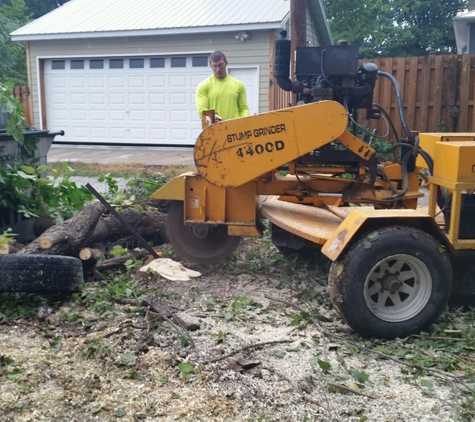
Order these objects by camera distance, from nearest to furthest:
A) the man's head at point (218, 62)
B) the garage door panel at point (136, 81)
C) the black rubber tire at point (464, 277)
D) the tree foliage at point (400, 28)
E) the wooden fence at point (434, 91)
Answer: the black rubber tire at point (464, 277) → the man's head at point (218, 62) → the wooden fence at point (434, 91) → the garage door panel at point (136, 81) → the tree foliage at point (400, 28)

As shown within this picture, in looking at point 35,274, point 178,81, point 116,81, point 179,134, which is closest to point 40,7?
point 116,81

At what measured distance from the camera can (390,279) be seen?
4.66 metres

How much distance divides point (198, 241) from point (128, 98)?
43.5 feet

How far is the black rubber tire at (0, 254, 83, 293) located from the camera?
16.2 ft

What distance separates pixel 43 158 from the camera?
8141 millimetres

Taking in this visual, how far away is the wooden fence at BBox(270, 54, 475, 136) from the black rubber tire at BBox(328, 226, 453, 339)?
30.6ft

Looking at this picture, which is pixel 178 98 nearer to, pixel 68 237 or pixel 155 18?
pixel 155 18

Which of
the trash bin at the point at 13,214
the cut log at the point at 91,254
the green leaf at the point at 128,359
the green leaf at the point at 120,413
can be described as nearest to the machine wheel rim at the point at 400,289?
the green leaf at the point at 128,359

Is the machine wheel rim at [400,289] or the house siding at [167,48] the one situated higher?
the house siding at [167,48]

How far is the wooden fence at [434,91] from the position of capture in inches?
541

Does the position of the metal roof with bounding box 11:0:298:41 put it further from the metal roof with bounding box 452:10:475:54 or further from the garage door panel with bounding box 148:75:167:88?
the metal roof with bounding box 452:10:475:54

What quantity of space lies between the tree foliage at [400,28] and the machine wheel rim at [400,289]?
76.0 ft

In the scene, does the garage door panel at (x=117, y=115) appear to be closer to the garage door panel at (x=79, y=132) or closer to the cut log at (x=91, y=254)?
the garage door panel at (x=79, y=132)

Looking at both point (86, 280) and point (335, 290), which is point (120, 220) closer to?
point (86, 280)
